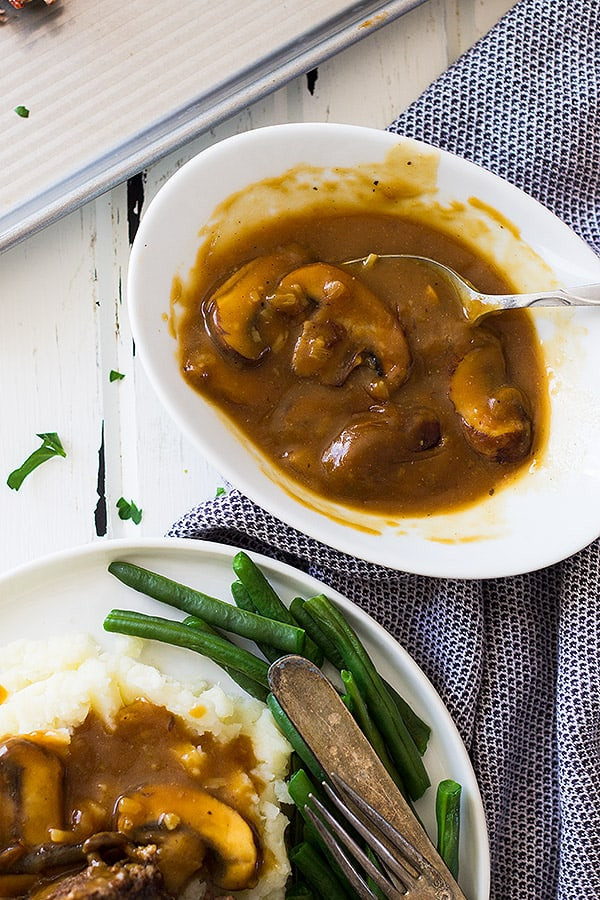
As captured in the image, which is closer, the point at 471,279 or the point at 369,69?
the point at 471,279

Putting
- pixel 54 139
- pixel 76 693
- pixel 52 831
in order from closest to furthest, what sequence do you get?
pixel 52 831
pixel 76 693
pixel 54 139

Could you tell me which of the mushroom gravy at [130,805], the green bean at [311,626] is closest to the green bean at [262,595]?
the green bean at [311,626]

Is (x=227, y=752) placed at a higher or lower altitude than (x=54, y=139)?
lower

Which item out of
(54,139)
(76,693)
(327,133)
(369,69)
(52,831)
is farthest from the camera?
(369,69)

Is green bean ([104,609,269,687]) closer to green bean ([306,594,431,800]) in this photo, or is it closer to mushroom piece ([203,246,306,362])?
green bean ([306,594,431,800])

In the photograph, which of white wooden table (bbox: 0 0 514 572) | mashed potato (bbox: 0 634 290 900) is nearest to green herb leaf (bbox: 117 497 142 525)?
white wooden table (bbox: 0 0 514 572)

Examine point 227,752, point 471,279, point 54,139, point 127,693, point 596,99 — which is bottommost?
point 227,752

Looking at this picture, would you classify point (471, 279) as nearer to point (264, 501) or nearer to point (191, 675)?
point (264, 501)

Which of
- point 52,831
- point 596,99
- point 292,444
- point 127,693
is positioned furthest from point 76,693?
point 596,99
